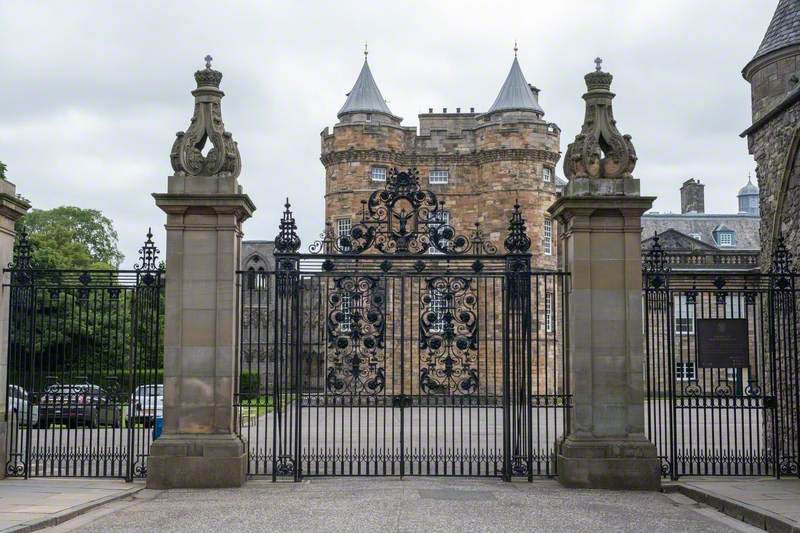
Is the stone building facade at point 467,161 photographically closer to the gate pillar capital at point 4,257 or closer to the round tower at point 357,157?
the round tower at point 357,157

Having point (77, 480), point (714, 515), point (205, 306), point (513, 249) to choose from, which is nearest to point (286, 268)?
point (205, 306)

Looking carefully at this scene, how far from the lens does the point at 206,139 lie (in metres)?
12.4

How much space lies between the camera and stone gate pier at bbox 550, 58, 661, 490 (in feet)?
38.2

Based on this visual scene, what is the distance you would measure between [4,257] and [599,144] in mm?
8292

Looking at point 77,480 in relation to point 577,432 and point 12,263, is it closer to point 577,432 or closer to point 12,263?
point 12,263

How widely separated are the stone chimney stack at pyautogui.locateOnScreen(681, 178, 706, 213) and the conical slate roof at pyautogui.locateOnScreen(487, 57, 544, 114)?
19.4 meters

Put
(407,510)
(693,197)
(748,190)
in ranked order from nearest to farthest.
Result: (407,510)
(693,197)
(748,190)

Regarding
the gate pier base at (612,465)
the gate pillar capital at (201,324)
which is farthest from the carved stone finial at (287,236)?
the gate pier base at (612,465)

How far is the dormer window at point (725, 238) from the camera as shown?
184ft

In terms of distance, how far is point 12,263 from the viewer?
12734 millimetres

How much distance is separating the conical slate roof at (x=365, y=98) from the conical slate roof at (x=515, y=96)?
19.1 feet

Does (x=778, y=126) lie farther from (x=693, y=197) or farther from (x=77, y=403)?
(x=693, y=197)

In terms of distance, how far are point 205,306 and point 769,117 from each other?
32.7ft

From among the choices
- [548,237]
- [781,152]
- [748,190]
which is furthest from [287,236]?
[748,190]
